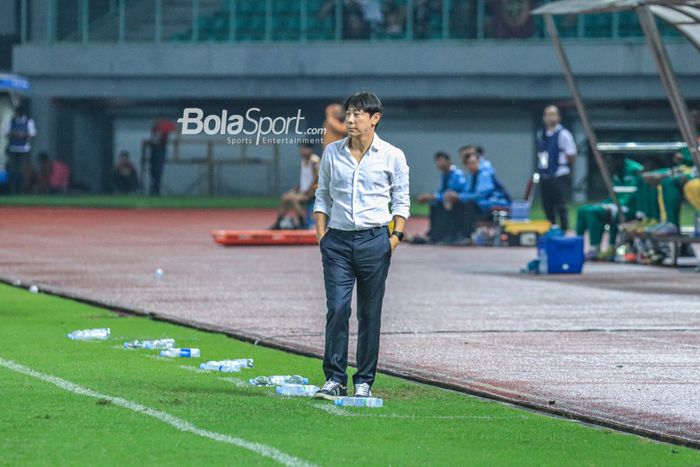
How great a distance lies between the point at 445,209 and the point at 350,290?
59.8 feet

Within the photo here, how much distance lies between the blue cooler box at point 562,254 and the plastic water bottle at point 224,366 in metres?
10.1

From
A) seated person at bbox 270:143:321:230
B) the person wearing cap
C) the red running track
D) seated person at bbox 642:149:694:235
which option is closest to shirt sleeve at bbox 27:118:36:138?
the person wearing cap

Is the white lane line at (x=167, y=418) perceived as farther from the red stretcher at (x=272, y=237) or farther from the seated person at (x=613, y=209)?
the red stretcher at (x=272, y=237)

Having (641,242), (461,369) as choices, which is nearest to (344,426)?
(461,369)

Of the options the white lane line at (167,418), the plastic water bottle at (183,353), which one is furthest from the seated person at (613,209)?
the white lane line at (167,418)

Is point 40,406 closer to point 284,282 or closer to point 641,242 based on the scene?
point 284,282

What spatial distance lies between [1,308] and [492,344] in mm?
4962

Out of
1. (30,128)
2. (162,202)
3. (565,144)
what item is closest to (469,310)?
(565,144)

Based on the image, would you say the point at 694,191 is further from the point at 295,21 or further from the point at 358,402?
the point at 295,21

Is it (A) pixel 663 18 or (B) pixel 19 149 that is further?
(B) pixel 19 149

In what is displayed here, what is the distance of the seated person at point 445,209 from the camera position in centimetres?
2764

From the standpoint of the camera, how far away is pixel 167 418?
28.8 feet

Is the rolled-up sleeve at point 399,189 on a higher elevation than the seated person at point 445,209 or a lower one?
higher

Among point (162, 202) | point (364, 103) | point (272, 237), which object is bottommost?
point (162, 202)
